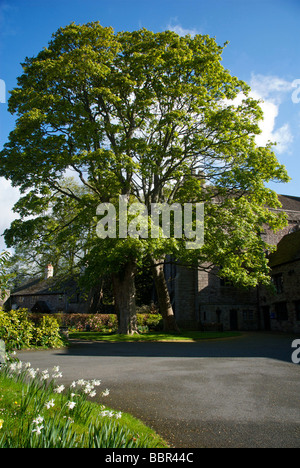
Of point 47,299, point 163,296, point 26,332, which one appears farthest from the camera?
point 47,299

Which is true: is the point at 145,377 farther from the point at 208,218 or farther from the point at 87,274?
the point at 208,218

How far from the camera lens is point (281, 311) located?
30.9 m

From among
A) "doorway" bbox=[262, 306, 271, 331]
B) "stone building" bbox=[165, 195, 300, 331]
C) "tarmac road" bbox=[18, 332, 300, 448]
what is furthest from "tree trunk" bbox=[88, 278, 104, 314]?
"tarmac road" bbox=[18, 332, 300, 448]

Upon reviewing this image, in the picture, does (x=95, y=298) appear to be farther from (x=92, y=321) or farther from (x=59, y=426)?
(x=59, y=426)

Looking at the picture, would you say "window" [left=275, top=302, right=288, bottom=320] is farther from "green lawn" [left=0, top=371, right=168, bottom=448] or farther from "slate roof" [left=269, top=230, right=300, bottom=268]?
"green lawn" [left=0, top=371, right=168, bottom=448]

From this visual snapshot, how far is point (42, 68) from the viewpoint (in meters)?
18.7

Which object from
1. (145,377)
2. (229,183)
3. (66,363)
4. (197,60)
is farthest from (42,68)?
(145,377)

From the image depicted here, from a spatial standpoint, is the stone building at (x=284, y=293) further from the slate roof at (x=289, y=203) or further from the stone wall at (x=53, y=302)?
the stone wall at (x=53, y=302)

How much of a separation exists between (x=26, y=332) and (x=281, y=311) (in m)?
24.2

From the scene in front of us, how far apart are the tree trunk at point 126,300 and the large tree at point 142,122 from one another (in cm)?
11

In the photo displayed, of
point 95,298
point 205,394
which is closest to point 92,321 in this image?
point 95,298

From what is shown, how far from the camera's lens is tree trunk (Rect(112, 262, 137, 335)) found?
72.1ft

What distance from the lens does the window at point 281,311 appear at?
30.1 m

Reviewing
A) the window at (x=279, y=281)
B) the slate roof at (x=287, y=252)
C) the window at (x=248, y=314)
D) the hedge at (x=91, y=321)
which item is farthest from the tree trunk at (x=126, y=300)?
the window at (x=248, y=314)
